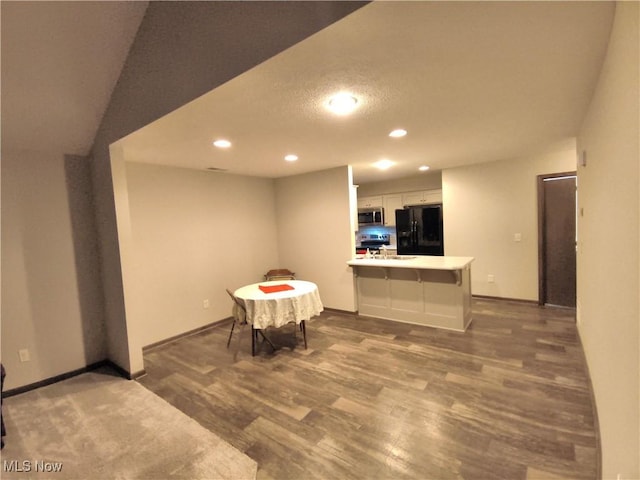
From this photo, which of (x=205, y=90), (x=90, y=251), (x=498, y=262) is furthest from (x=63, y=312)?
(x=498, y=262)

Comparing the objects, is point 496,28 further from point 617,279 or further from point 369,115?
point 617,279

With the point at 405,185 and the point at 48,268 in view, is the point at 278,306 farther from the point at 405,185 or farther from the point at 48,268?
the point at 405,185

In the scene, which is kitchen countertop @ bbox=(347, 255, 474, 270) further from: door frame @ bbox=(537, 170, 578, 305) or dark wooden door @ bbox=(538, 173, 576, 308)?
dark wooden door @ bbox=(538, 173, 576, 308)

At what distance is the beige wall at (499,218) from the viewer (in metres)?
4.38

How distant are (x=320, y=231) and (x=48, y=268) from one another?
335cm

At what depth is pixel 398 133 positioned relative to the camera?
2852mm

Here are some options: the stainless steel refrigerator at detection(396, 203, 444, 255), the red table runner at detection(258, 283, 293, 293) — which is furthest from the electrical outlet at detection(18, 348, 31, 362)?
the stainless steel refrigerator at detection(396, 203, 444, 255)

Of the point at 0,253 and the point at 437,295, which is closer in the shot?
the point at 0,253

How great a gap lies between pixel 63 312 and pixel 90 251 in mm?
659

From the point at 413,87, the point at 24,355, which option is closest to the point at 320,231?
the point at 413,87

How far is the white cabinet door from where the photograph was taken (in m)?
6.10

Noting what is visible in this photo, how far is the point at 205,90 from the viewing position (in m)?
1.78

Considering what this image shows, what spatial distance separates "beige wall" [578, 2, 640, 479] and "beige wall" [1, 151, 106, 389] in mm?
4160

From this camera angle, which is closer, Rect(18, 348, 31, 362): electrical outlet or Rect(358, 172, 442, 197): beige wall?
Rect(18, 348, 31, 362): electrical outlet
